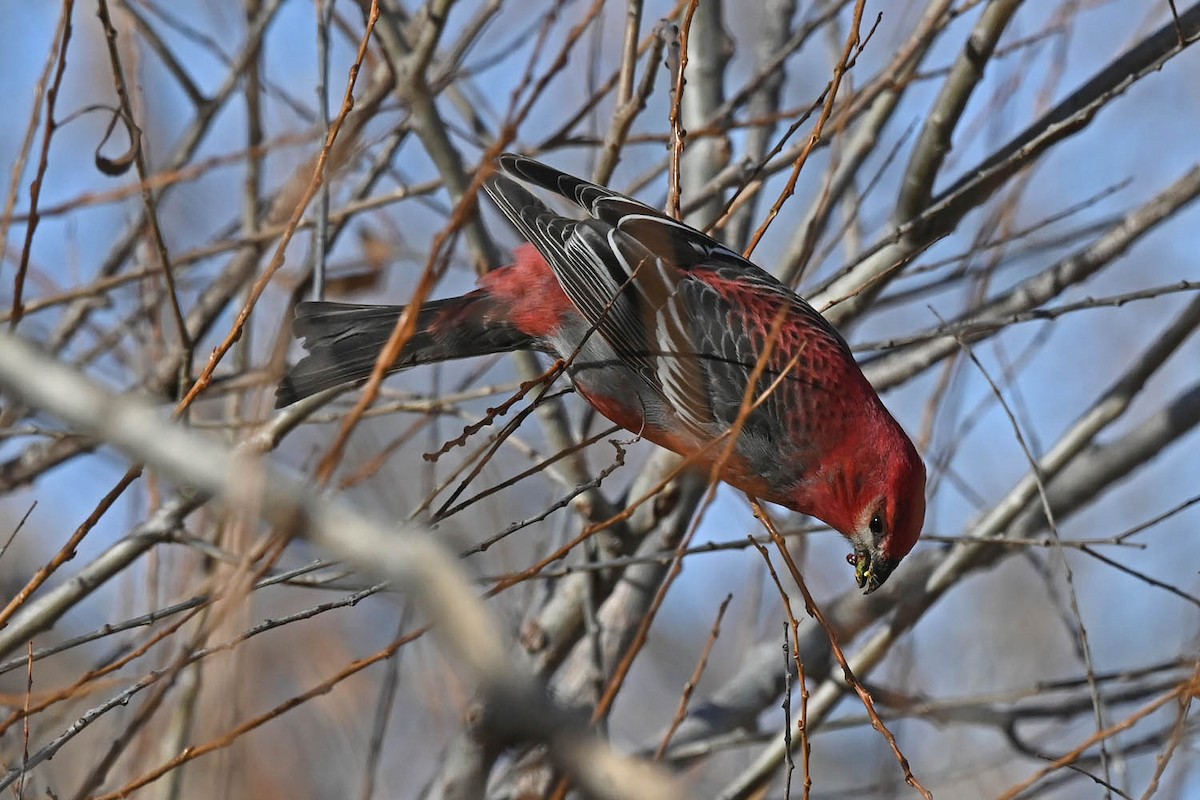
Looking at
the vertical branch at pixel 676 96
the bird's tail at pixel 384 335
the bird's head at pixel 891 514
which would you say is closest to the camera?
the vertical branch at pixel 676 96

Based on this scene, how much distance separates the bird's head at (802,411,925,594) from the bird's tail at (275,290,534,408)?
3.35 feet

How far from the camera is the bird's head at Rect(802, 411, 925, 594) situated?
3.21m

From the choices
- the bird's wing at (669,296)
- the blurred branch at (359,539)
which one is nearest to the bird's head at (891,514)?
the bird's wing at (669,296)

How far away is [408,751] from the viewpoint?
27.1 feet

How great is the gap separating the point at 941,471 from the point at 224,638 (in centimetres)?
234

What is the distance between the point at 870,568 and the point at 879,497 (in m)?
0.22

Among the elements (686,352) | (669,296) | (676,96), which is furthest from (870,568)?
(676,96)

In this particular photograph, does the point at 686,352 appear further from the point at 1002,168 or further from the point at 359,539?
the point at 359,539

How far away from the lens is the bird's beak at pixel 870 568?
3.28 meters

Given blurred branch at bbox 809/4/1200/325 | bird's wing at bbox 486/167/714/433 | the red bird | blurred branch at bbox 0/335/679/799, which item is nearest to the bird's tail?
the red bird

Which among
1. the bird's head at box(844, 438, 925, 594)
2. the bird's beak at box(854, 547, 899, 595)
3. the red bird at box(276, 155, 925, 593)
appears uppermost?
the red bird at box(276, 155, 925, 593)

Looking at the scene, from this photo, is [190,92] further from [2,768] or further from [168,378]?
[2,768]

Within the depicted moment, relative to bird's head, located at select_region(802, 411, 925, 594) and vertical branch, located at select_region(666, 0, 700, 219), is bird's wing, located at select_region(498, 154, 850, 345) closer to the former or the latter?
vertical branch, located at select_region(666, 0, 700, 219)

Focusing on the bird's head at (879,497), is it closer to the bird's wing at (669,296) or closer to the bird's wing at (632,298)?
the bird's wing at (669,296)
